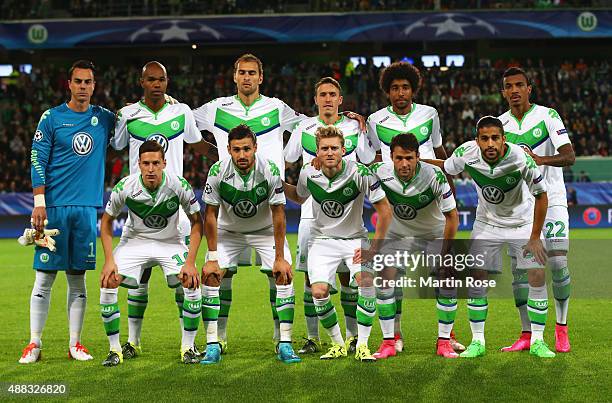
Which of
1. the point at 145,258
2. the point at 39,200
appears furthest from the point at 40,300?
the point at 145,258

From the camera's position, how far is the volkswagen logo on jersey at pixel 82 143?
7.69m

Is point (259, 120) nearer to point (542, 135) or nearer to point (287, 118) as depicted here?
point (287, 118)

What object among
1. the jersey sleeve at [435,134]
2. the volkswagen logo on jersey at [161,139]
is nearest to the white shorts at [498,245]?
the jersey sleeve at [435,134]

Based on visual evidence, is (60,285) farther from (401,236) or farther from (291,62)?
(291,62)

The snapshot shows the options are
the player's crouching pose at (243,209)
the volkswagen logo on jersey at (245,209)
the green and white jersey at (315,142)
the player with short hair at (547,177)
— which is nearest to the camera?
the player's crouching pose at (243,209)

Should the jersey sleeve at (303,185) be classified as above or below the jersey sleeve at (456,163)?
below

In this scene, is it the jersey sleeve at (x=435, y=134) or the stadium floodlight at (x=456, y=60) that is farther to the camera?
the stadium floodlight at (x=456, y=60)

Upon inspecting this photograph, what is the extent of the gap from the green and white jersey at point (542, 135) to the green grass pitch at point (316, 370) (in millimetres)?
1361

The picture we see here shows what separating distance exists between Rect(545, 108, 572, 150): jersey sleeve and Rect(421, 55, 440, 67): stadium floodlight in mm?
24249

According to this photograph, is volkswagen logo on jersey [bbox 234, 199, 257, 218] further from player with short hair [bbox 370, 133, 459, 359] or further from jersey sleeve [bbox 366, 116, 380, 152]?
jersey sleeve [bbox 366, 116, 380, 152]

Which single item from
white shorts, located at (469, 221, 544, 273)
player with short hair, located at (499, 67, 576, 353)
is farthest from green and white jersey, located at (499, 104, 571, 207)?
white shorts, located at (469, 221, 544, 273)

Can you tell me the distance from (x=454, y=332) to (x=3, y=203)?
58.1ft

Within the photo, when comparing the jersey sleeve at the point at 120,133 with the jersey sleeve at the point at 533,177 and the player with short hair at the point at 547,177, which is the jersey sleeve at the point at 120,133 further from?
the jersey sleeve at the point at 533,177

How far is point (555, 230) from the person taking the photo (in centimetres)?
769
